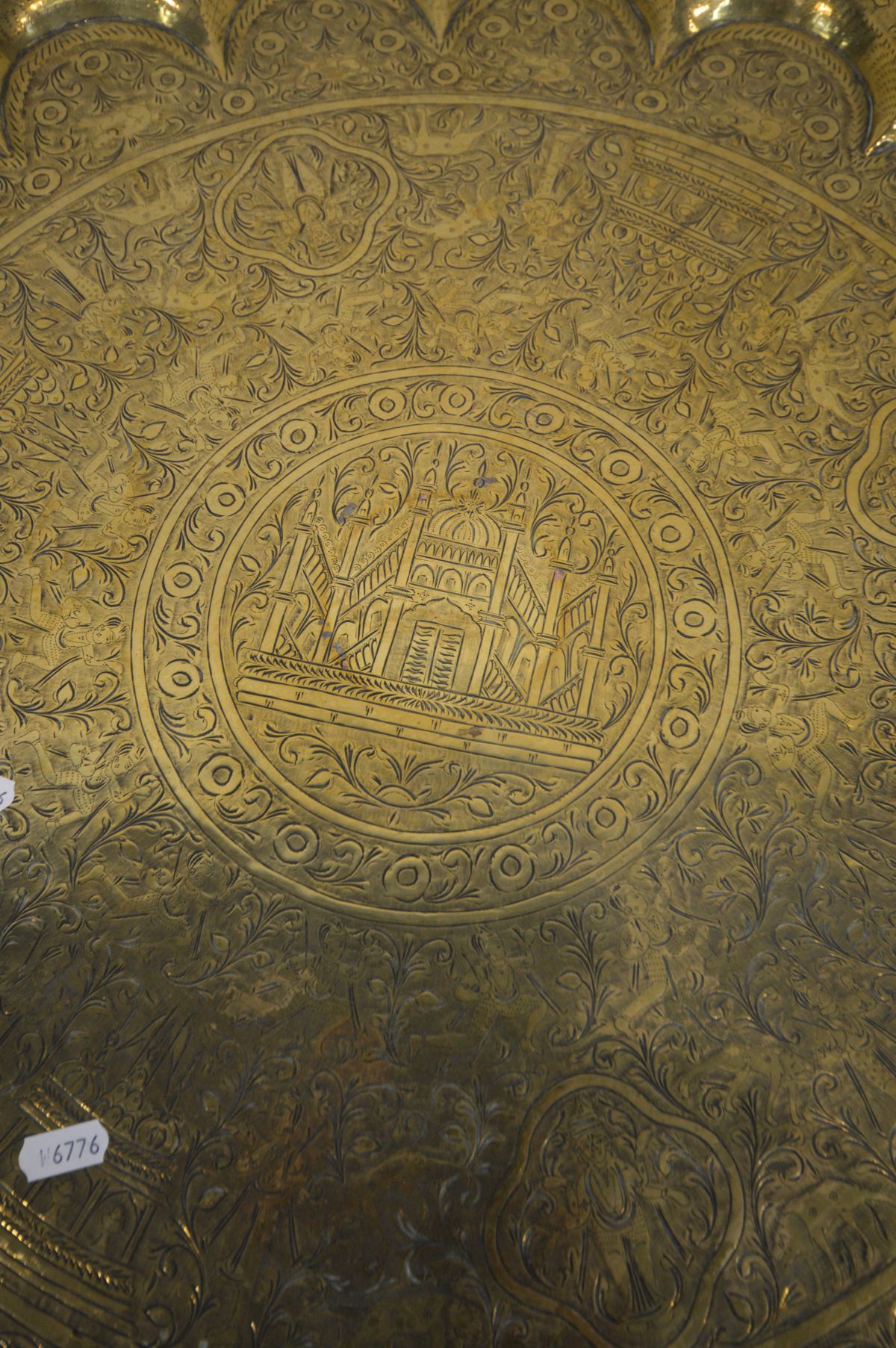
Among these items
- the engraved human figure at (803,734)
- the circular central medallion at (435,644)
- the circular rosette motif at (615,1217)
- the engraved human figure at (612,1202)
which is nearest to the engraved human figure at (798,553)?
the circular central medallion at (435,644)

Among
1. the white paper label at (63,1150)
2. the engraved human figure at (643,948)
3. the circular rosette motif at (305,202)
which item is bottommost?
the white paper label at (63,1150)

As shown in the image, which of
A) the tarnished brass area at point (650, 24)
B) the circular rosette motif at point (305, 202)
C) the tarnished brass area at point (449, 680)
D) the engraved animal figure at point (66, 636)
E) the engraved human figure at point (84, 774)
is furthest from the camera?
the circular rosette motif at point (305, 202)

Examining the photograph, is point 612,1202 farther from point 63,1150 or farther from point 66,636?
point 66,636

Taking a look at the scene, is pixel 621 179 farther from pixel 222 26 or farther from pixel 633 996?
pixel 633 996

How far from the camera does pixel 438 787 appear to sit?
3.61m

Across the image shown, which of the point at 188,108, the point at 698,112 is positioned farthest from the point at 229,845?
the point at 698,112

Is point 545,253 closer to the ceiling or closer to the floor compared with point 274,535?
closer to the ceiling

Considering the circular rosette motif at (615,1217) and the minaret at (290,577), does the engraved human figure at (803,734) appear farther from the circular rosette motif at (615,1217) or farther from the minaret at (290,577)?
the minaret at (290,577)

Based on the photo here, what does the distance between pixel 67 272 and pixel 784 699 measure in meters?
3.51

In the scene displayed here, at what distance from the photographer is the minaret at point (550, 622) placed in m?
3.75

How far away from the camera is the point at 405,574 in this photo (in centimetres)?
392

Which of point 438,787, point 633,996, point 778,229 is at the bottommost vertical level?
point 633,996

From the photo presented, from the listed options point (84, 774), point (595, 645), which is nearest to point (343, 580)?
point (595, 645)

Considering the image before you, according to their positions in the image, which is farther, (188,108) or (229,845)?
(188,108)
